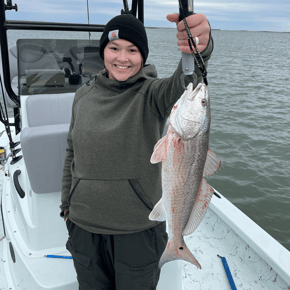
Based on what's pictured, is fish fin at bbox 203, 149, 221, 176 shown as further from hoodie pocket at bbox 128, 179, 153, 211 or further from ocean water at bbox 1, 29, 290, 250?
ocean water at bbox 1, 29, 290, 250

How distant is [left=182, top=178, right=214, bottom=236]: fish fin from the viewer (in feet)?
4.25

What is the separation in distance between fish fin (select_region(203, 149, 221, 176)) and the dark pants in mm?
568

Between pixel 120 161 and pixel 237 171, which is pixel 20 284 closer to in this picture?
pixel 120 161

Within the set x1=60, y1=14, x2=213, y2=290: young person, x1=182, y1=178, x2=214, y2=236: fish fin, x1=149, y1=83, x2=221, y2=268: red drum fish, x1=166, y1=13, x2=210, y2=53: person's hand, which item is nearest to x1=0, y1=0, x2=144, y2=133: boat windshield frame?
x1=60, y1=14, x2=213, y2=290: young person

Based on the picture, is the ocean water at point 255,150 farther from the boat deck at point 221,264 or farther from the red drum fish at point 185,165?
the red drum fish at point 185,165

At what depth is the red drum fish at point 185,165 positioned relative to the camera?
1.12m

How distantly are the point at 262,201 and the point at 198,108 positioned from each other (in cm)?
557

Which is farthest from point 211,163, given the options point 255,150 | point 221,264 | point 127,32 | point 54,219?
point 255,150

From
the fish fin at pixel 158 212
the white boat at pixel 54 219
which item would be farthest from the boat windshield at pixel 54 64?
the fish fin at pixel 158 212

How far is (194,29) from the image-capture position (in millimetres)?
1131

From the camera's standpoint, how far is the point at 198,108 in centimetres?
112

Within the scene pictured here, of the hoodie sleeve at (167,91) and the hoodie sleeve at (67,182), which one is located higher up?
the hoodie sleeve at (167,91)

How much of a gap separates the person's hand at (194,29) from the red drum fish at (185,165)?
18 cm

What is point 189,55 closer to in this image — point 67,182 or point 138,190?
point 138,190
